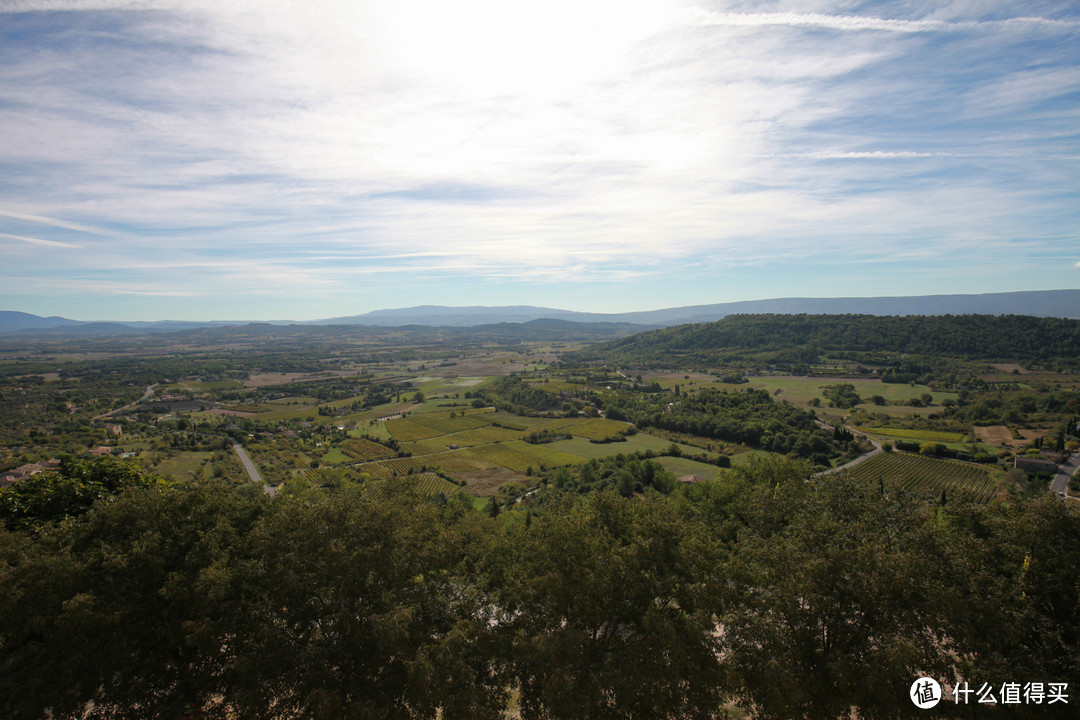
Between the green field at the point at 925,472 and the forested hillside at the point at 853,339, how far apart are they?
82373mm

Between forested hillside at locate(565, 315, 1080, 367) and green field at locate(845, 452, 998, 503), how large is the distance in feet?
270

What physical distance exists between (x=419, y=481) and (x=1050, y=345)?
494 ft

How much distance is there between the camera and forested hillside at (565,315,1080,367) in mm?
119250

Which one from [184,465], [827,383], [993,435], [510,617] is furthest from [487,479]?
[827,383]

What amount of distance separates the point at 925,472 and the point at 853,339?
103 meters

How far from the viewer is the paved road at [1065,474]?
1816 inches

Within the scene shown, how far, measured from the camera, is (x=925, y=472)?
54.1 meters

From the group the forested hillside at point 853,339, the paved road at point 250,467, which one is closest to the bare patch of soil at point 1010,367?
the forested hillside at point 853,339

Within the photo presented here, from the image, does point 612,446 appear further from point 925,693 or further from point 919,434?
point 925,693

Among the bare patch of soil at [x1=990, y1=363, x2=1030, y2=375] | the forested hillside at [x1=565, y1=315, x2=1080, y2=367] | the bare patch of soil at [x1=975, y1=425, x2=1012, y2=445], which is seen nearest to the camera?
the bare patch of soil at [x1=975, y1=425, x2=1012, y2=445]

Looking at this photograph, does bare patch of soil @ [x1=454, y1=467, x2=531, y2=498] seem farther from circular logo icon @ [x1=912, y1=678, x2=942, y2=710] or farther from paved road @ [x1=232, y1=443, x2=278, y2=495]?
circular logo icon @ [x1=912, y1=678, x2=942, y2=710]

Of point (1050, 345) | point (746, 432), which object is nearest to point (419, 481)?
point (746, 432)

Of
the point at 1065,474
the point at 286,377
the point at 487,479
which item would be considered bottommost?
the point at 487,479

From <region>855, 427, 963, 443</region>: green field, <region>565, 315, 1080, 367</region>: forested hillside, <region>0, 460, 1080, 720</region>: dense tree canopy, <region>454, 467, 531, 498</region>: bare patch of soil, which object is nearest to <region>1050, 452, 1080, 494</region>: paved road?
<region>855, 427, 963, 443</region>: green field
